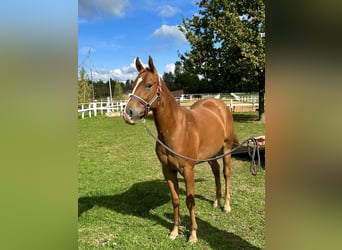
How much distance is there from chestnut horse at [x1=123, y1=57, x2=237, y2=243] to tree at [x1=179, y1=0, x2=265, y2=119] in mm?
12137

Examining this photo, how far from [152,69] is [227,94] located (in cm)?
3202

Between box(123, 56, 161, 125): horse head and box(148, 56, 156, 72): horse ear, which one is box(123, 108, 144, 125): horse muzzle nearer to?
box(123, 56, 161, 125): horse head

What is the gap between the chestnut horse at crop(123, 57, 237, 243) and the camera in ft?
11.2

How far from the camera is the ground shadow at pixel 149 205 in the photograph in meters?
3.81

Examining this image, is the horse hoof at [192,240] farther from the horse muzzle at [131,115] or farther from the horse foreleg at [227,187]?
the horse muzzle at [131,115]

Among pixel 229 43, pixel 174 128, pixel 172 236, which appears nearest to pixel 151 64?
pixel 174 128

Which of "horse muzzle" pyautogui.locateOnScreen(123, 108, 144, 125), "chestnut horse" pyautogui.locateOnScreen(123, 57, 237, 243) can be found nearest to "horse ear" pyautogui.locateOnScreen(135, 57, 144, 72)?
"chestnut horse" pyautogui.locateOnScreen(123, 57, 237, 243)

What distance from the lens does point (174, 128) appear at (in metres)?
3.70

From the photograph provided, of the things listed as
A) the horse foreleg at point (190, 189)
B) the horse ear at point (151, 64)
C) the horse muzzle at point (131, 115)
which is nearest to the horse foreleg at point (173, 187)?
the horse foreleg at point (190, 189)

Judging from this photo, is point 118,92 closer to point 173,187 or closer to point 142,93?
point 173,187

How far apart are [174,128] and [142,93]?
61 cm
